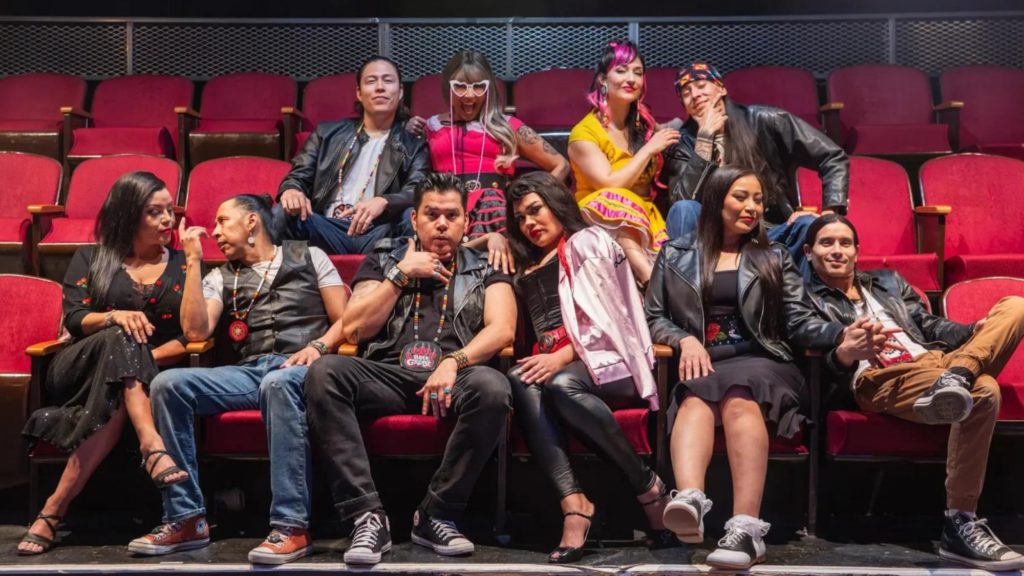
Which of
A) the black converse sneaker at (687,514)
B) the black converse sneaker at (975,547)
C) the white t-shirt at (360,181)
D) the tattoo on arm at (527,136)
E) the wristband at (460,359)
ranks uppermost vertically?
the tattoo on arm at (527,136)

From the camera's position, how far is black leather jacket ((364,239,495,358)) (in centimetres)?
254

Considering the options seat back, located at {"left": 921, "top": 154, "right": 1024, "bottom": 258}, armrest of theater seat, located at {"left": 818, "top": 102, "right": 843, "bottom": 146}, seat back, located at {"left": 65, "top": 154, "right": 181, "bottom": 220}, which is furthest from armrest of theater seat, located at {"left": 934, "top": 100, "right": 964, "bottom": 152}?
seat back, located at {"left": 65, "top": 154, "right": 181, "bottom": 220}

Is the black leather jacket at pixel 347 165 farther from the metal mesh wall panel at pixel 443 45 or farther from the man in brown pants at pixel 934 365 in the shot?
the metal mesh wall panel at pixel 443 45

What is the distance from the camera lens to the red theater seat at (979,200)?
Result: 10.9 ft

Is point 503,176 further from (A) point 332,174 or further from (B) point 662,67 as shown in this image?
(B) point 662,67

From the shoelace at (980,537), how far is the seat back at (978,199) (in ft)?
4.30

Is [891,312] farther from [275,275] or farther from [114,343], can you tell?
[114,343]

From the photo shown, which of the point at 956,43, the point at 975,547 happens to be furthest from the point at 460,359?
the point at 956,43

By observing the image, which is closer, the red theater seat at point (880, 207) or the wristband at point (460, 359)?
the wristband at point (460, 359)

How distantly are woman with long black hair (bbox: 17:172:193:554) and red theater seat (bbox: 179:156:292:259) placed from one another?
74 centimetres

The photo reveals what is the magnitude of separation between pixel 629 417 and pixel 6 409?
1640 mm

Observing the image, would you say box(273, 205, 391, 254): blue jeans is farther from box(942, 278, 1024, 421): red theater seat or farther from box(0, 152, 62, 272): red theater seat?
box(942, 278, 1024, 421): red theater seat

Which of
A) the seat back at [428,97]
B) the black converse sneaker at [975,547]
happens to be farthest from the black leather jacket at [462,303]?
the seat back at [428,97]

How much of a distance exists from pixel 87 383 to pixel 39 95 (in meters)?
2.91
